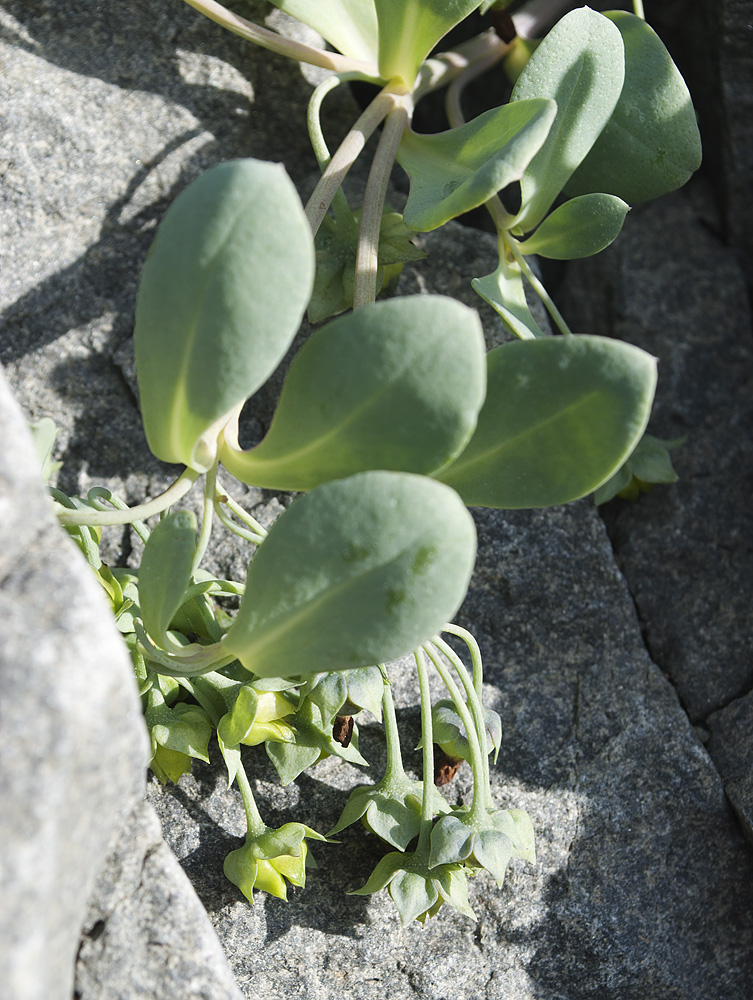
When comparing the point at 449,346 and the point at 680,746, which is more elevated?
the point at 449,346

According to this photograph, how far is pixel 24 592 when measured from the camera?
639mm

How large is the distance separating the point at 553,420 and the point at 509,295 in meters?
0.36

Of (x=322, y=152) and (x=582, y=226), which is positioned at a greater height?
(x=322, y=152)

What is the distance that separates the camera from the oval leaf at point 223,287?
71 cm

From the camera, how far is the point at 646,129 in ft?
4.02

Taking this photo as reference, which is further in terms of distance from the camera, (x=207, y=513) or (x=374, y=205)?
(x=374, y=205)

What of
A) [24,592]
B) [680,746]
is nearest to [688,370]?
[680,746]

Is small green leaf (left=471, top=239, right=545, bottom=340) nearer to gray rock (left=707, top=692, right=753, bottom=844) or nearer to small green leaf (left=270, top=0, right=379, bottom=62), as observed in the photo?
small green leaf (left=270, top=0, right=379, bottom=62)

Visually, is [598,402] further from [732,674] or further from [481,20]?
[481,20]

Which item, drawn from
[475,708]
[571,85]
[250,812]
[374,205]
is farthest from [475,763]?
[571,85]

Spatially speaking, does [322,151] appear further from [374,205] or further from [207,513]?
[207,513]

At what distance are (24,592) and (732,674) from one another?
104 cm

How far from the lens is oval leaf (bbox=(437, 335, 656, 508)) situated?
2.56 feet

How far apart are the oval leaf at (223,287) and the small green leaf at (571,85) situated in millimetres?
489
